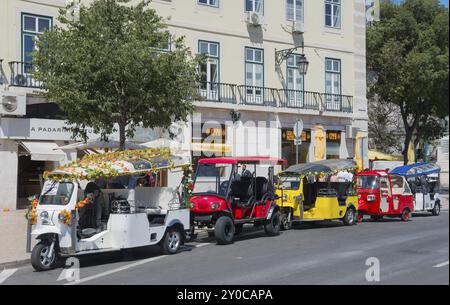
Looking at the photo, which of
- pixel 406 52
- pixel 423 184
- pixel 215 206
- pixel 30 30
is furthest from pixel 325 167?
pixel 406 52

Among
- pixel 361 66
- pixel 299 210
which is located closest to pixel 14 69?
pixel 299 210

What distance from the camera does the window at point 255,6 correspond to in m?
27.9

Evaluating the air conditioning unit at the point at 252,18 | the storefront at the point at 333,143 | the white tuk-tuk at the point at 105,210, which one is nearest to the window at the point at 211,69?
the air conditioning unit at the point at 252,18

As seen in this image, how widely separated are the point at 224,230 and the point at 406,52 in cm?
2136

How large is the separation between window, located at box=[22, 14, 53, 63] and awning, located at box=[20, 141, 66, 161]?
2.93m

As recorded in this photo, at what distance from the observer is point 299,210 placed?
1777cm

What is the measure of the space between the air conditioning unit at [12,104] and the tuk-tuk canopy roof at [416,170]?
13.3m

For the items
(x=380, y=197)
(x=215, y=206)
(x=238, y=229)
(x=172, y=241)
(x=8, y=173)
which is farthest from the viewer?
(x=8, y=173)

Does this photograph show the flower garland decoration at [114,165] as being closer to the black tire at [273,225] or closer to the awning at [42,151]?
the black tire at [273,225]

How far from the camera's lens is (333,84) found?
3102cm

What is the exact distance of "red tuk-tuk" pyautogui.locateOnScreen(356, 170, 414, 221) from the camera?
2034 centimetres

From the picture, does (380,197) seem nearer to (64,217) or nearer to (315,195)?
(315,195)
